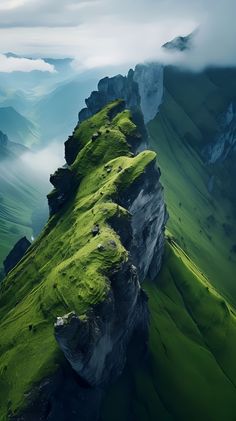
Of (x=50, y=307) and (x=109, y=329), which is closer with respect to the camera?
(x=109, y=329)

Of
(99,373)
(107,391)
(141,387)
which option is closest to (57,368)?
(99,373)

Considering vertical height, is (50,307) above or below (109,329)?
below

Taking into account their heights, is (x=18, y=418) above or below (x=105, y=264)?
below

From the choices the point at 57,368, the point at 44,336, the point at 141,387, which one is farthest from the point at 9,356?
the point at 141,387

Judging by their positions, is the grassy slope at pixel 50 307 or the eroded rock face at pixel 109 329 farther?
the grassy slope at pixel 50 307

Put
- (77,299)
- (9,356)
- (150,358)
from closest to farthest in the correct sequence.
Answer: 1. (77,299)
2. (9,356)
3. (150,358)

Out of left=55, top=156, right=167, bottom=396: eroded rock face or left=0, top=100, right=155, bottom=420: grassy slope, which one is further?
left=0, top=100, right=155, bottom=420: grassy slope

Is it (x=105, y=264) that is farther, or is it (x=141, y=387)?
(x=141, y=387)

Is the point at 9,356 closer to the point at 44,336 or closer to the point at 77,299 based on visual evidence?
the point at 44,336

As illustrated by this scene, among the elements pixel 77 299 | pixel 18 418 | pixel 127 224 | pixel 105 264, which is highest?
pixel 127 224

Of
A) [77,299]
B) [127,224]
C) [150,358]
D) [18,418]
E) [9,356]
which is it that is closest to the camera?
[18,418]
